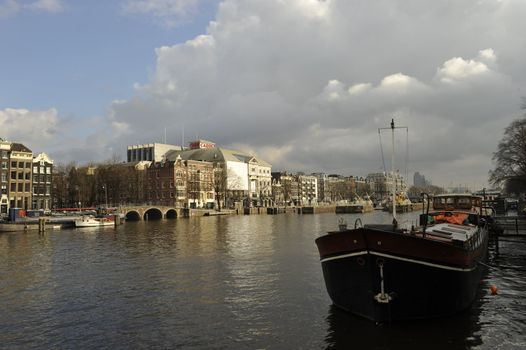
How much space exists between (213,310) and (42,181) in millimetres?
118240

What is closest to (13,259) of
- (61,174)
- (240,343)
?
(240,343)

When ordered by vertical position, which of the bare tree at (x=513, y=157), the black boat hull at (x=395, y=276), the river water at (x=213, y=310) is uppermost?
the bare tree at (x=513, y=157)

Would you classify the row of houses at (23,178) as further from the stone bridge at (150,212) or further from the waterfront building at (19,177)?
the stone bridge at (150,212)

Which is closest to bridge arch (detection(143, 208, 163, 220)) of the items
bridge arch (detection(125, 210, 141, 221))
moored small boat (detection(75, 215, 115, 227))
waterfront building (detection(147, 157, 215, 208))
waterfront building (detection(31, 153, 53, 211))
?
bridge arch (detection(125, 210, 141, 221))

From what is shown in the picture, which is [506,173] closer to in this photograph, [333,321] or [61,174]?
[333,321]

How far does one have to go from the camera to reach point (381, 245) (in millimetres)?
16312

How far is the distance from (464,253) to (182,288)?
50.2ft

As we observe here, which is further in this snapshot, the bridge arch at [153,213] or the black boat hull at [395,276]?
the bridge arch at [153,213]

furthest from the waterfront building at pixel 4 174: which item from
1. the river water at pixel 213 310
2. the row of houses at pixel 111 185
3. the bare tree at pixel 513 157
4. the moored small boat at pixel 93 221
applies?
the bare tree at pixel 513 157

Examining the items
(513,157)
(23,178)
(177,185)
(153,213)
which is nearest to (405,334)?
(513,157)

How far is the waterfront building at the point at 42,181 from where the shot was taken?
123 m

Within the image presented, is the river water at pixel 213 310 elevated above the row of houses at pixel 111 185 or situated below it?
below

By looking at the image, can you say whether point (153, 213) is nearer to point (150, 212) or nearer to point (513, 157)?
point (150, 212)

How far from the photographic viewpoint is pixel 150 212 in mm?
137125
